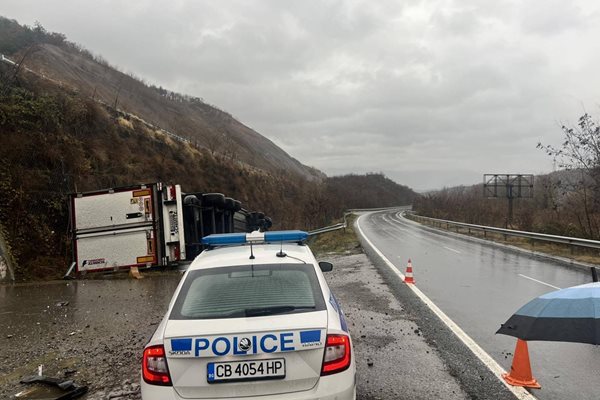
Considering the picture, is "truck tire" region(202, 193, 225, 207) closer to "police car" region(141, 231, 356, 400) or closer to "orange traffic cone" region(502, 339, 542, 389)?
"police car" region(141, 231, 356, 400)

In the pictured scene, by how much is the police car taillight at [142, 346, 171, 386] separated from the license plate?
30 centimetres

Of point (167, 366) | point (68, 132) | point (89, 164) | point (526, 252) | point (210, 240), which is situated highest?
point (68, 132)

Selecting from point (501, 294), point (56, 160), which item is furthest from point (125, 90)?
point (501, 294)

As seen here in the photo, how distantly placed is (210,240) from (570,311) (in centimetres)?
312

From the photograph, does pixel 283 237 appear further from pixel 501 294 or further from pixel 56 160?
pixel 56 160

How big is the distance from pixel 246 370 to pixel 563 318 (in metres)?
2.28

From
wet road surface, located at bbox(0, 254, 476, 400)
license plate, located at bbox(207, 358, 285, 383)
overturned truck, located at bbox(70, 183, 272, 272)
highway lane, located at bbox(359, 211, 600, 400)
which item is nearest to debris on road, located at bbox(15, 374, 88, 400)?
wet road surface, located at bbox(0, 254, 476, 400)

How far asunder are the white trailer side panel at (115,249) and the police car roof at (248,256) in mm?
7585

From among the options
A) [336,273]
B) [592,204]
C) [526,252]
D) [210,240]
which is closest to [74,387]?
[210,240]

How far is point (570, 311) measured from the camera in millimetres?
3455

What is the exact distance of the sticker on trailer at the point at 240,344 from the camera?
3.26 metres

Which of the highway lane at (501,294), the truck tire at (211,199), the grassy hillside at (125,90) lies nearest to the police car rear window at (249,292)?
the highway lane at (501,294)

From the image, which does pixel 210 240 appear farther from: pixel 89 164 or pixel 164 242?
pixel 89 164

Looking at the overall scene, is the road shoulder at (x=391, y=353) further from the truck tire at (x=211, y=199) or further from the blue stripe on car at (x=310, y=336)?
the truck tire at (x=211, y=199)
